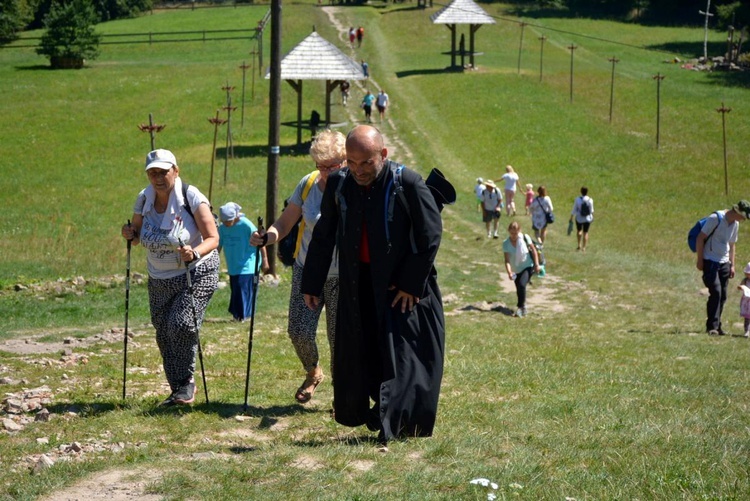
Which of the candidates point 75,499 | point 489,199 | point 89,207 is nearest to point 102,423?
point 75,499

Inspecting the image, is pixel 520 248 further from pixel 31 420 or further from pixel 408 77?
pixel 408 77

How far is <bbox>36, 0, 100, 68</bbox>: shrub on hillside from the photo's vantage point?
6094cm

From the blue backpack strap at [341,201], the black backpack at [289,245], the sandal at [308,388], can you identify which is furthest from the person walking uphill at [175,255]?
the blue backpack strap at [341,201]

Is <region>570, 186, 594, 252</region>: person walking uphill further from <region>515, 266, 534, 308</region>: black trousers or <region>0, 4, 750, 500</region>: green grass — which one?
<region>515, 266, 534, 308</region>: black trousers

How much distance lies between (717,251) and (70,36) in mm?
54670

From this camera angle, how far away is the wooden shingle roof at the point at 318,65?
3819 cm

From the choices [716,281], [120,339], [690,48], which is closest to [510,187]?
[716,281]

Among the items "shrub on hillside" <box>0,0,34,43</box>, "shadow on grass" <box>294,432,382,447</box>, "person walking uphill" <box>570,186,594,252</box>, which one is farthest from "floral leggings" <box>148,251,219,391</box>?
"shrub on hillside" <box>0,0,34,43</box>

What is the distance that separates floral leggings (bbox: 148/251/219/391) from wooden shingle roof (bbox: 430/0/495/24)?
49.7 metres

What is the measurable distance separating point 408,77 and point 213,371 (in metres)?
46.9

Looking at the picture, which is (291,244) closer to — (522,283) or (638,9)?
(522,283)

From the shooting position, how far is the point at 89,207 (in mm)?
30875

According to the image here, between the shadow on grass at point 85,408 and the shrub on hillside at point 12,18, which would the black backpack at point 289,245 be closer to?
the shadow on grass at point 85,408

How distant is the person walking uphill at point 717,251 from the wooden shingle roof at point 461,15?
43579 mm
